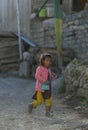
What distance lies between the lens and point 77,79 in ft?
33.2

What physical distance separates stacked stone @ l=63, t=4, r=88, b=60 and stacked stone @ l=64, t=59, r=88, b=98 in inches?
44.9

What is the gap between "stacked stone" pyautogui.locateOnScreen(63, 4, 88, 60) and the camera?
11781mm

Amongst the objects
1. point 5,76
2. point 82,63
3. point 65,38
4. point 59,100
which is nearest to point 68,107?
point 59,100

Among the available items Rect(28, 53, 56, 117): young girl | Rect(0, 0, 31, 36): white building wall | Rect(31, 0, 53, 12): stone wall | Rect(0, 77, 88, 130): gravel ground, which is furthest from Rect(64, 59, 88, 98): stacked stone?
Rect(0, 0, 31, 36): white building wall

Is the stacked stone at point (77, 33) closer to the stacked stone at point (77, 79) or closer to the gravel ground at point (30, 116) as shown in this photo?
the stacked stone at point (77, 79)

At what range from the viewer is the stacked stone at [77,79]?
31.8 feet

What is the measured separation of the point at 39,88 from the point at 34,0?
7.00 meters

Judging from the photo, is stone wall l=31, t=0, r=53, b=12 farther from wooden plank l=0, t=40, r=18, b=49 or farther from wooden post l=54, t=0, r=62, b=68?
wooden post l=54, t=0, r=62, b=68

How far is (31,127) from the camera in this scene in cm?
748

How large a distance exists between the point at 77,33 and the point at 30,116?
434cm

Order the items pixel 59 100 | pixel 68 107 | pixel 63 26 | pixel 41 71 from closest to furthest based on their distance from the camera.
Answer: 1. pixel 41 71
2. pixel 68 107
3. pixel 59 100
4. pixel 63 26

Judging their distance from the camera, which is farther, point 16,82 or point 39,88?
point 16,82

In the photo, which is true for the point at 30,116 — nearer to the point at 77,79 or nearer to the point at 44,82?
the point at 44,82

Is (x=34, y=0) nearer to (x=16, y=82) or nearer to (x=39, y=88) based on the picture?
(x=16, y=82)
